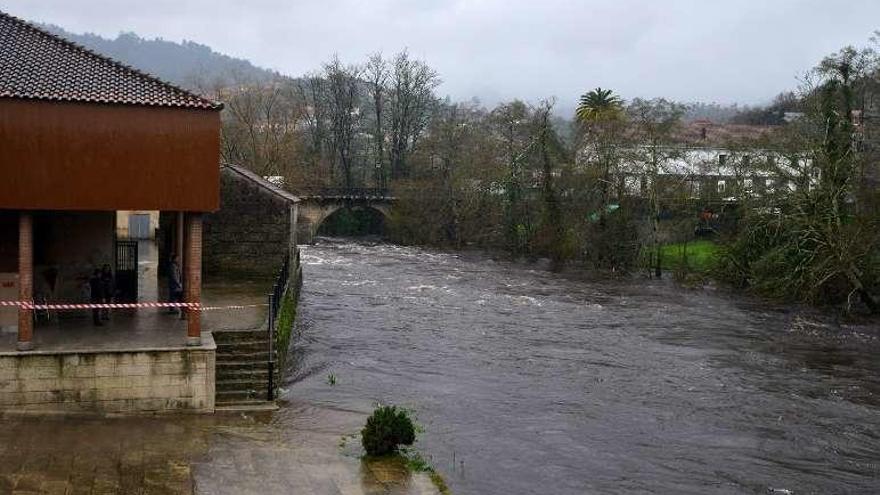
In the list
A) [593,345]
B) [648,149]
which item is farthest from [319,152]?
[593,345]

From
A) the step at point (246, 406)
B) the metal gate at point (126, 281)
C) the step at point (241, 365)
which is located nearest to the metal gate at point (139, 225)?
the metal gate at point (126, 281)

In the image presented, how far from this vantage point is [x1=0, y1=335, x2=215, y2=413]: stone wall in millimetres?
15758

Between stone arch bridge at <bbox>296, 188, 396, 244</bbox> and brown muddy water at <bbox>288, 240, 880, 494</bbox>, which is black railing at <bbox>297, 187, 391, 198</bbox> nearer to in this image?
stone arch bridge at <bbox>296, 188, 396, 244</bbox>

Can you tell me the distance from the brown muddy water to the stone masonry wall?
2474mm

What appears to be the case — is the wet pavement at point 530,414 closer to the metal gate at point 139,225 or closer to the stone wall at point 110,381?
the stone wall at point 110,381

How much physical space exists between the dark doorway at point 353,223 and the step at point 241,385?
46.5 meters

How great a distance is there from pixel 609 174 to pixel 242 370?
31.8 meters

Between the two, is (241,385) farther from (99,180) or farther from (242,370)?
(99,180)

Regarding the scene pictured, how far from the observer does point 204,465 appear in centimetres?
1391

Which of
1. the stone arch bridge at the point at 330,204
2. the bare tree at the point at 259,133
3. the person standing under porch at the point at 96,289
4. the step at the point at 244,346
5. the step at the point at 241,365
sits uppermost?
the bare tree at the point at 259,133

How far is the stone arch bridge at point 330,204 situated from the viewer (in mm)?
58781

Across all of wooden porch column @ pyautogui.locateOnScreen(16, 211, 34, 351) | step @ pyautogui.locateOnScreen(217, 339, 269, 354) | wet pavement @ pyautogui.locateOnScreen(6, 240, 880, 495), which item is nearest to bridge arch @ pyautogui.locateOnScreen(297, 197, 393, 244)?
wet pavement @ pyautogui.locateOnScreen(6, 240, 880, 495)

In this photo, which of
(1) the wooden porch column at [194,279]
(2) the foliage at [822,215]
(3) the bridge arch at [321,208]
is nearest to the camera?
(1) the wooden porch column at [194,279]

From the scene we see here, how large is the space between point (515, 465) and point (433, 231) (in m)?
41.8
